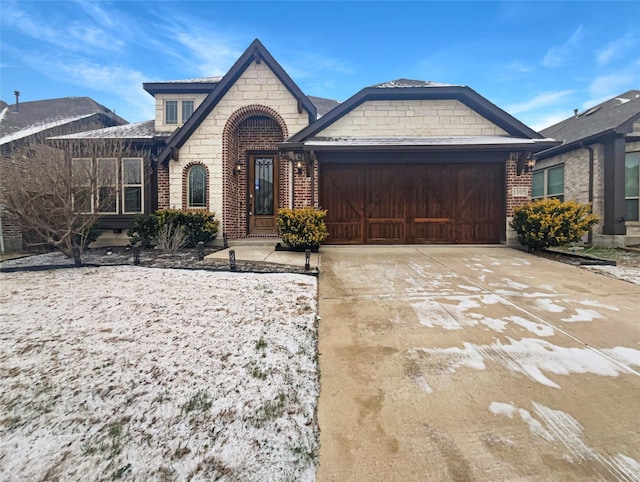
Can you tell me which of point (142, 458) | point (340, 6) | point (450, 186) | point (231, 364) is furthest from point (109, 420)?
A: point (340, 6)

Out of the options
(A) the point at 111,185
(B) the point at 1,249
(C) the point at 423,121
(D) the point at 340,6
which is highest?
(D) the point at 340,6

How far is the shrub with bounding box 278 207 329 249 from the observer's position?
26.2ft

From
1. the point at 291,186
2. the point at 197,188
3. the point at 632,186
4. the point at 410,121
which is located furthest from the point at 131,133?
the point at 632,186

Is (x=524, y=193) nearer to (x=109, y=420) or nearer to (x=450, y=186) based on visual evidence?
(x=450, y=186)

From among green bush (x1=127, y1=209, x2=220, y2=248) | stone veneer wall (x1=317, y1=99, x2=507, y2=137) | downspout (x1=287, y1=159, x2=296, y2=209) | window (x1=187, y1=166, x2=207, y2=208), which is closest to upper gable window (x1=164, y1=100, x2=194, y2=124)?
window (x1=187, y1=166, x2=207, y2=208)

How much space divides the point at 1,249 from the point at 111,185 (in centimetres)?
557

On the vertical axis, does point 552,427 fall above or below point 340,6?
below

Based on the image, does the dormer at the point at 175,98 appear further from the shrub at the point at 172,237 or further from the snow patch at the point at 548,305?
the snow patch at the point at 548,305

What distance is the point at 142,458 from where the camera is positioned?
183 cm

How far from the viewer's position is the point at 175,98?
1207cm

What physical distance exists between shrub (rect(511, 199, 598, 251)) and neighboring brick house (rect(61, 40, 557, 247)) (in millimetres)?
986

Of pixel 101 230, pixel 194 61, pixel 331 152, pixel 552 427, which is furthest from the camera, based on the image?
pixel 194 61

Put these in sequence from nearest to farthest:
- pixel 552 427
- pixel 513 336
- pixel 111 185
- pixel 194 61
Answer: pixel 552 427 < pixel 513 336 < pixel 111 185 < pixel 194 61

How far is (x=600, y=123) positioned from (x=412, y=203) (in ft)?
26.8
